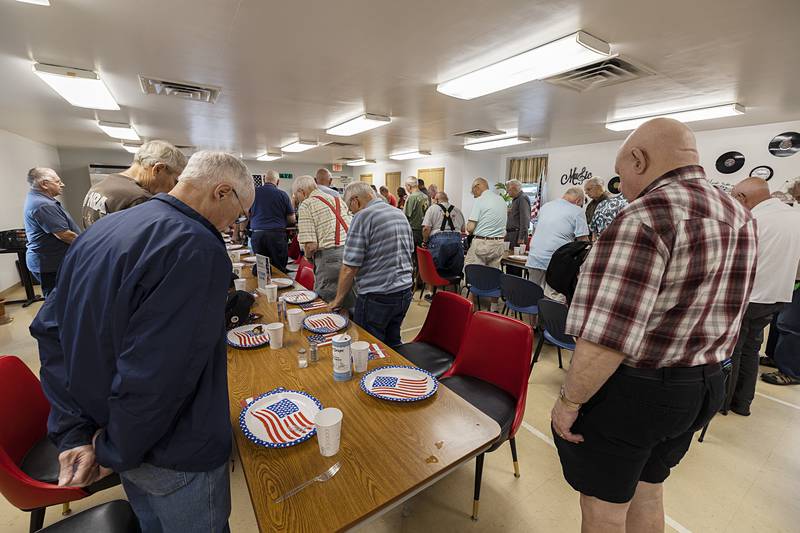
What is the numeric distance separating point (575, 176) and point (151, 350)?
8.70m

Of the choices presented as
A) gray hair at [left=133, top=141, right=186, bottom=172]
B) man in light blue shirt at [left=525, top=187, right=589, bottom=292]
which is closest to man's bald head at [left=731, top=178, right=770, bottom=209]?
man in light blue shirt at [left=525, top=187, right=589, bottom=292]

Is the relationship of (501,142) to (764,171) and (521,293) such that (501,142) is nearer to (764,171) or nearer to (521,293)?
(764,171)

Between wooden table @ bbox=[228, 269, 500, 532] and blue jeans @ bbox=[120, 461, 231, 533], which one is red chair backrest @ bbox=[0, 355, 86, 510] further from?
wooden table @ bbox=[228, 269, 500, 532]

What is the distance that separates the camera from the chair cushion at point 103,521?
108cm

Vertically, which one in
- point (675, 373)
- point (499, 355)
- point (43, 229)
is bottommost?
point (499, 355)

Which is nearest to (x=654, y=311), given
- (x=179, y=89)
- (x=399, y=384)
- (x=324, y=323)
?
(x=399, y=384)

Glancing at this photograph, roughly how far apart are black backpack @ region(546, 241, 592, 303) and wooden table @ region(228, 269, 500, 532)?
636 millimetres

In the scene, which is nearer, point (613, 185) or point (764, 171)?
point (764, 171)

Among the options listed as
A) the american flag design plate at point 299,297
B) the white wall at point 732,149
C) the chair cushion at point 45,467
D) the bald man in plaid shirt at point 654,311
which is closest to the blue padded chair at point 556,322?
the bald man in plaid shirt at point 654,311

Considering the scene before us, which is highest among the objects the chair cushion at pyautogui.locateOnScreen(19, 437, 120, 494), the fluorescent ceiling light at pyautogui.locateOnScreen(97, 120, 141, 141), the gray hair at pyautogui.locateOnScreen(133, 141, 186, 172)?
the fluorescent ceiling light at pyautogui.locateOnScreen(97, 120, 141, 141)

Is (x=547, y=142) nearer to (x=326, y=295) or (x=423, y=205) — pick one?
(x=423, y=205)

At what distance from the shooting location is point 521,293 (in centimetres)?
336

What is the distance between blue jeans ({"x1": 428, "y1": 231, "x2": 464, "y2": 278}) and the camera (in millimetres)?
4789

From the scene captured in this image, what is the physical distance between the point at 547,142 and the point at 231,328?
7387 millimetres
